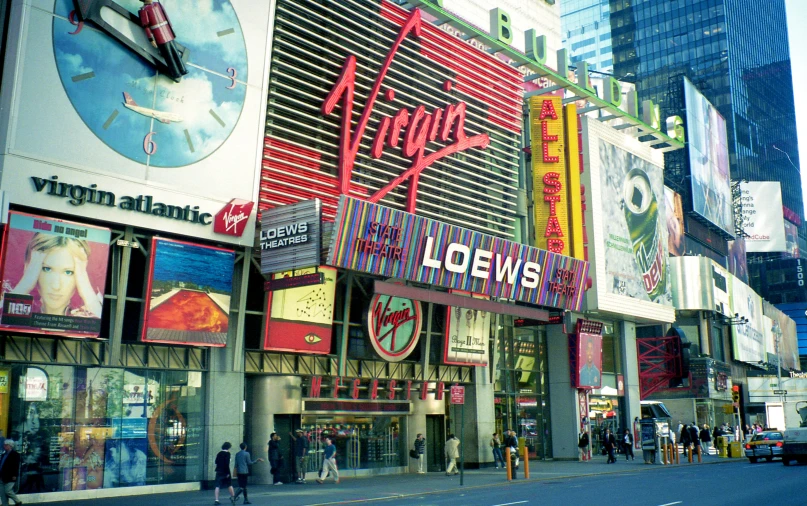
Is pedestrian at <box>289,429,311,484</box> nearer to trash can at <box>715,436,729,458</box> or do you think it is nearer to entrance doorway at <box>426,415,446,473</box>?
entrance doorway at <box>426,415,446,473</box>

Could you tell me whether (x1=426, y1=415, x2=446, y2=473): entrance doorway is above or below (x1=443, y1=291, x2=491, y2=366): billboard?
below

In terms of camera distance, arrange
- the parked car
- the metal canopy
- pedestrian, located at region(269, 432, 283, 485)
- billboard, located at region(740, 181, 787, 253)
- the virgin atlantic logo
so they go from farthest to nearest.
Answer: billboard, located at region(740, 181, 787, 253) → the metal canopy → the parked car → the virgin atlantic logo → pedestrian, located at region(269, 432, 283, 485)

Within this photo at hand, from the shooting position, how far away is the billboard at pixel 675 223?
68938 millimetres

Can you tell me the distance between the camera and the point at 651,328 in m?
67.5

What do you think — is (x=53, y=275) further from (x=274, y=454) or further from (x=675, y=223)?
(x=675, y=223)

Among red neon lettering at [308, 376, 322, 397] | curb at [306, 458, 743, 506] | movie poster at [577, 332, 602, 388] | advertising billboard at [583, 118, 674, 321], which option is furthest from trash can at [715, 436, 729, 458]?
red neon lettering at [308, 376, 322, 397]

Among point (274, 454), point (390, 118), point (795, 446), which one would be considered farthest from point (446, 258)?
point (795, 446)

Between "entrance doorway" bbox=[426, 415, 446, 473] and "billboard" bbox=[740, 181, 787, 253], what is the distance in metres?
84.2

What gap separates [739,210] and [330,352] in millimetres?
81432

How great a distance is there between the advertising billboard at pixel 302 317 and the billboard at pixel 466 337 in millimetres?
7026

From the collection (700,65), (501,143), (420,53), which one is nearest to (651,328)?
(501,143)

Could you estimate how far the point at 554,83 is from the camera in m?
48.8

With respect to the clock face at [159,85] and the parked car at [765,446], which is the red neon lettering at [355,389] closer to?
the clock face at [159,85]

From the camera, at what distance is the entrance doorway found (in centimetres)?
3831
